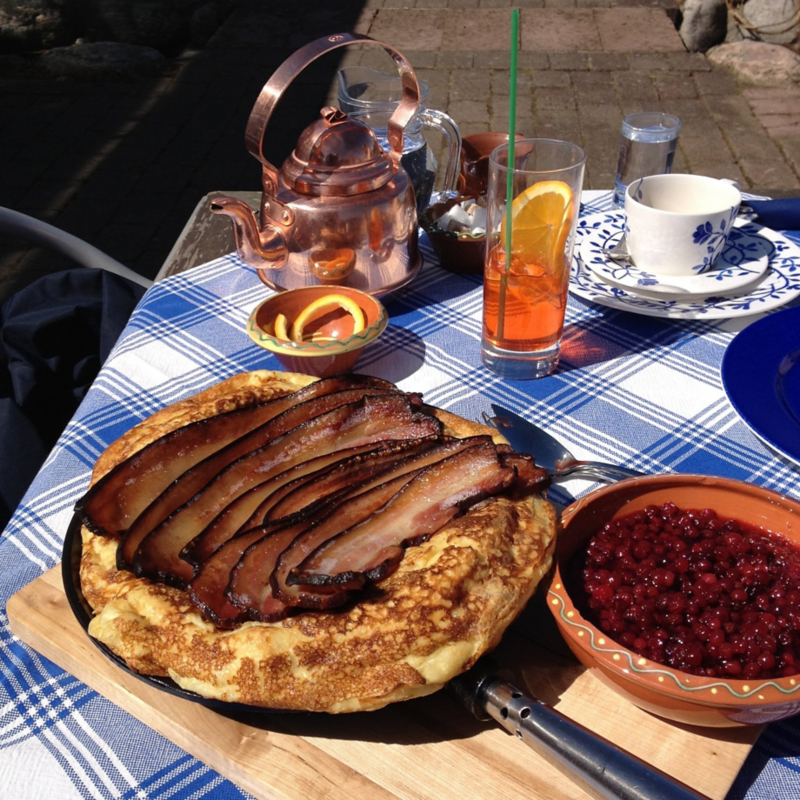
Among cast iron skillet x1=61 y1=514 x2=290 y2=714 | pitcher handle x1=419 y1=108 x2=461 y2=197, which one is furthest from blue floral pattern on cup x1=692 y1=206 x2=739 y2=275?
cast iron skillet x1=61 y1=514 x2=290 y2=714

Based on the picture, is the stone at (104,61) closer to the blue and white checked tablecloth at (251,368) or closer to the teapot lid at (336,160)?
the blue and white checked tablecloth at (251,368)

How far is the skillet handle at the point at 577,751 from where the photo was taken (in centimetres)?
80

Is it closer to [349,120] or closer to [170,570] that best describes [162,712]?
[170,570]

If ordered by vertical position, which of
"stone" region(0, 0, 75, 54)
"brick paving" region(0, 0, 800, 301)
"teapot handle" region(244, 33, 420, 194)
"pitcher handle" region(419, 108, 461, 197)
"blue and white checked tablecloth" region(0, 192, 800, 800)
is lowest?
"brick paving" region(0, 0, 800, 301)

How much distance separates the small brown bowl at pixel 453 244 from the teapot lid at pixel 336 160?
26cm

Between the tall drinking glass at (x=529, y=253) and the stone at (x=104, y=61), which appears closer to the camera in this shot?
the tall drinking glass at (x=529, y=253)

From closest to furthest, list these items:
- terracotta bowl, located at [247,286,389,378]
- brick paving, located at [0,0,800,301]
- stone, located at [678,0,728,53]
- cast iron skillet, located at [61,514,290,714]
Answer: cast iron skillet, located at [61,514,290,714]
terracotta bowl, located at [247,286,389,378]
brick paving, located at [0,0,800,301]
stone, located at [678,0,728,53]

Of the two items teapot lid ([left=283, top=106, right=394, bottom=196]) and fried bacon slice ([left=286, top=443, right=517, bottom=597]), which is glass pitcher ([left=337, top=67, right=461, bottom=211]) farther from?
fried bacon slice ([left=286, top=443, right=517, bottom=597])

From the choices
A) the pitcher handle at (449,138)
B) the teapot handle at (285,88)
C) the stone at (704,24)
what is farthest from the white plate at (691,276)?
the stone at (704,24)

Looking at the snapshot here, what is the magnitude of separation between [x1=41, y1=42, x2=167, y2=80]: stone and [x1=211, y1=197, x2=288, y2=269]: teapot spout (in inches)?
218

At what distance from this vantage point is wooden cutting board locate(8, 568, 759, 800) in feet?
2.94

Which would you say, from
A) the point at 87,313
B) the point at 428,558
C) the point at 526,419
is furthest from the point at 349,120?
the point at 428,558

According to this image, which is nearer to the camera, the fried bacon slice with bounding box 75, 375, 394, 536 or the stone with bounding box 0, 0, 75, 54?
the fried bacon slice with bounding box 75, 375, 394, 536

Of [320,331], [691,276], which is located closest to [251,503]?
[320,331]
